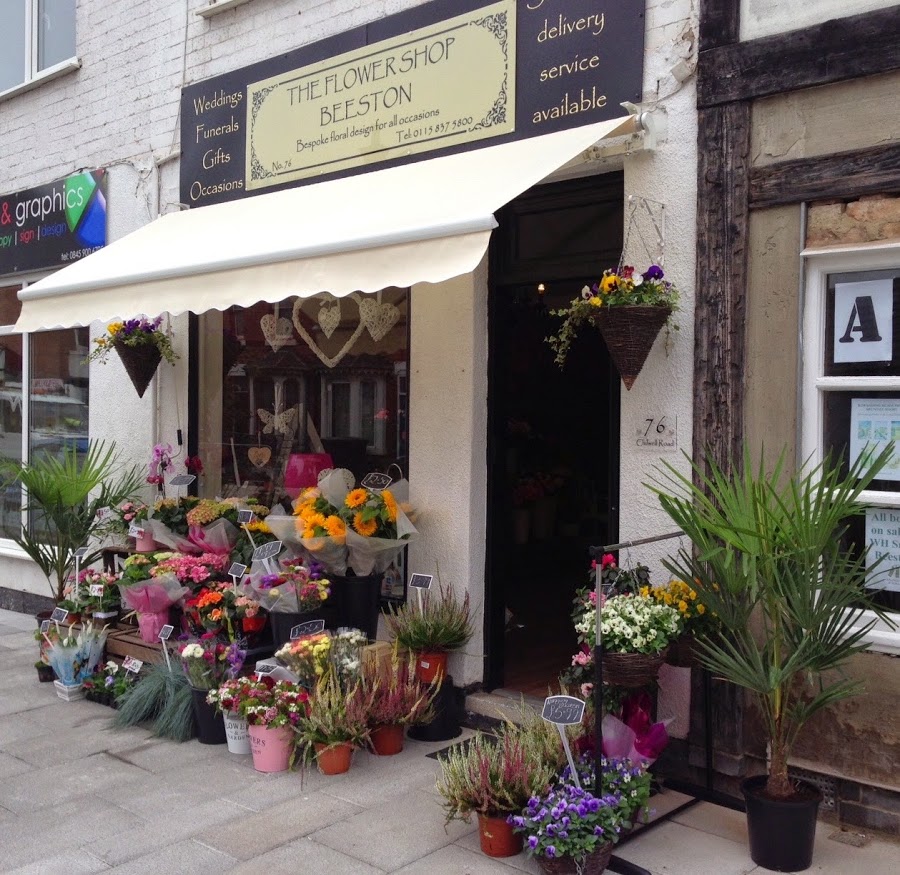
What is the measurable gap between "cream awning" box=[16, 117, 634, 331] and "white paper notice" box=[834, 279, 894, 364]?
132cm

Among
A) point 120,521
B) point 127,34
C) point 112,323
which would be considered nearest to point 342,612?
point 120,521

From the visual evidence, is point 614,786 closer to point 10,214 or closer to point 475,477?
point 475,477

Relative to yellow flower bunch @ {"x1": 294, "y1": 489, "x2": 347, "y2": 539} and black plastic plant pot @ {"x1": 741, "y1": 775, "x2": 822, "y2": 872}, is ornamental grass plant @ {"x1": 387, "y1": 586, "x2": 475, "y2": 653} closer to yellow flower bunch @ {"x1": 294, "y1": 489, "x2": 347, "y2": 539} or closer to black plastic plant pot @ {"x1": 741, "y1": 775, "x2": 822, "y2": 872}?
yellow flower bunch @ {"x1": 294, "y1": 489, "x2": 347, "y2": 539}

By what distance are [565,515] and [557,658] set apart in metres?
3.22

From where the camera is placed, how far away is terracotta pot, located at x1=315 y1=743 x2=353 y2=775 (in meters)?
4.78

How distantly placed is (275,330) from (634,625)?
3947 mm

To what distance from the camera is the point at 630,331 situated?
14.7ft

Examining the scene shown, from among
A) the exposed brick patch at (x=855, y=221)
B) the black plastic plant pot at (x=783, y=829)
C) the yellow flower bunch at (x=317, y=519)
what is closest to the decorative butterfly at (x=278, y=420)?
the yellow flower bunch at (x=317, y=519)

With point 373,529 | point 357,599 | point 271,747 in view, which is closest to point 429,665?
point 357,599

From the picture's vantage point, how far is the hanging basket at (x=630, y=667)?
396 centimetres

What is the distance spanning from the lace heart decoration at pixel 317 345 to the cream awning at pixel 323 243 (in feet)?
2.71

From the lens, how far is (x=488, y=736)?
17.5 ft

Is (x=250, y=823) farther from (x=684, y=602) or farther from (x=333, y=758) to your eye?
(x=684, y=602)

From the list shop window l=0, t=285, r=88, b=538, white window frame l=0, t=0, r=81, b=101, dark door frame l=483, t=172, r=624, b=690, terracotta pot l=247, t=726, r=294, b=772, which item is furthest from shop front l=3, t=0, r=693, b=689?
white window frame l=0, t=0, r=81, b=101
